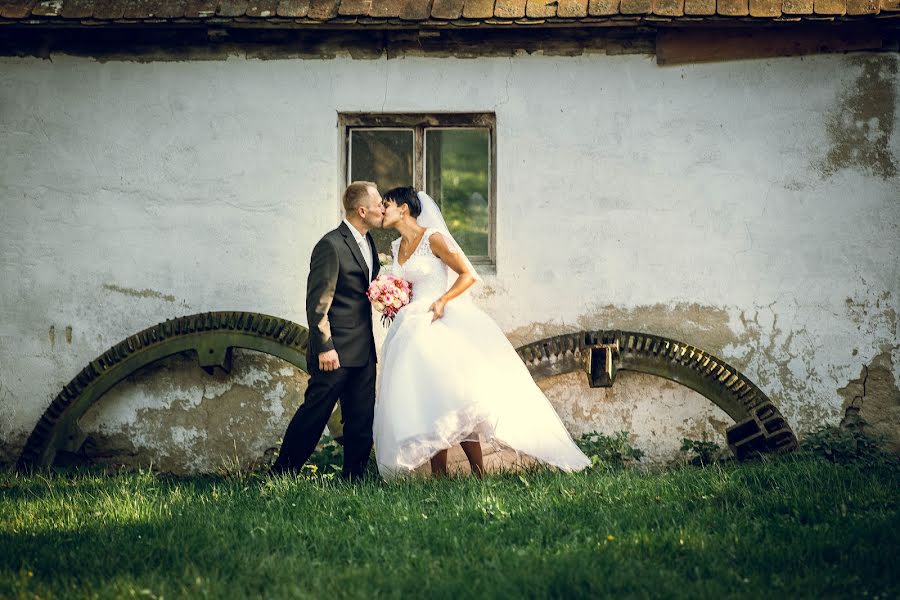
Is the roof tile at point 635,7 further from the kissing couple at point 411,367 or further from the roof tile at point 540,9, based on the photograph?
the kissing couple at point 411,367

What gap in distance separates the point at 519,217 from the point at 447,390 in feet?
5.91

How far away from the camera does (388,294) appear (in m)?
6.24

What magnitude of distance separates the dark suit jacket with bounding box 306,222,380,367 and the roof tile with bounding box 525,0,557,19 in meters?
2.01

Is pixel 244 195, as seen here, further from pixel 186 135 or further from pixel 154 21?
pixel 154 21

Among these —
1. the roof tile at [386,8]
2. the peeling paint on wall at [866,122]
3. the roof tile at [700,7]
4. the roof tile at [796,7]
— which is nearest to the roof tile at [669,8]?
the roof tile at [700,7]

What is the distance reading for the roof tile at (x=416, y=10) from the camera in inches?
272

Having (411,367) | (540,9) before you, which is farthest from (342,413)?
(540,9)

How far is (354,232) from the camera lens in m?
6.42

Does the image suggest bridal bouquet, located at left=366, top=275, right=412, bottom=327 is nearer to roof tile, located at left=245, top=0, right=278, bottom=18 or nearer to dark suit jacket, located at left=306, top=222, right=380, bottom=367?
dark suit jacket, located at left=306, top=222, right=380, bottom=367

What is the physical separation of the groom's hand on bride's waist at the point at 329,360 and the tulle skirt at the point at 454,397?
0.33 meters

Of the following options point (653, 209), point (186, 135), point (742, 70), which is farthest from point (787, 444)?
point (186, 135)

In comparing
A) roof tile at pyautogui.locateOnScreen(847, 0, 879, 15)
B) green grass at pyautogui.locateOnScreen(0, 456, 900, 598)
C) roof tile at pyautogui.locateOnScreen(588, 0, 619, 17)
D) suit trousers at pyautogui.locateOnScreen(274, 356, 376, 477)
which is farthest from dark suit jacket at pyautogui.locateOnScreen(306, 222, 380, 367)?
roof tile at pyautogui.locateOnScreen(847, 0, 879, 15)

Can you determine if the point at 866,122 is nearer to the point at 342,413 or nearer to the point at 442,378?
the point at 442,378

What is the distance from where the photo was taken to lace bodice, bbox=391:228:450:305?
255 inches
